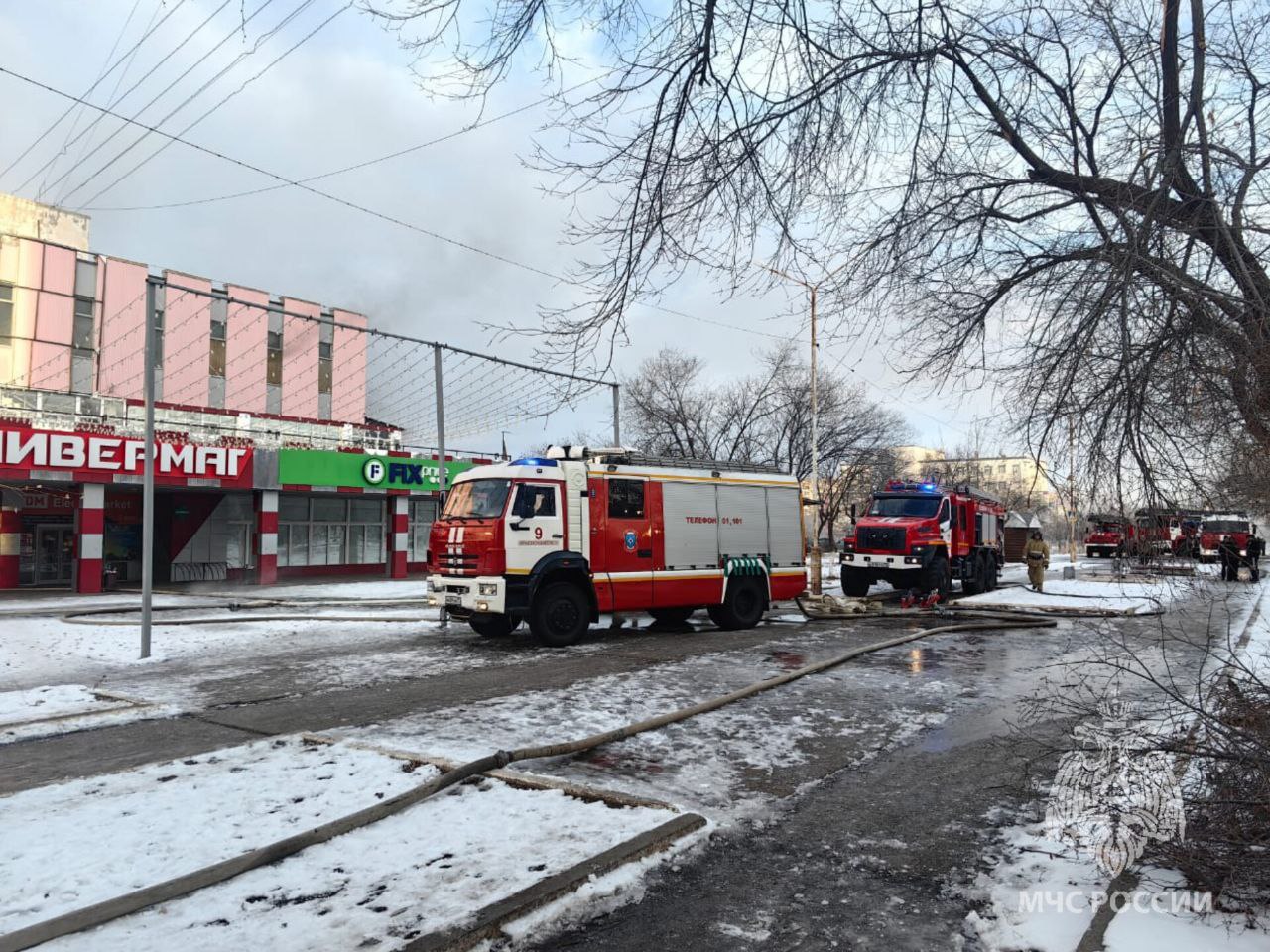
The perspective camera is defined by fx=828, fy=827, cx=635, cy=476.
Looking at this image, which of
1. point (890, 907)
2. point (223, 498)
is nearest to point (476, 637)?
point (890, 907)

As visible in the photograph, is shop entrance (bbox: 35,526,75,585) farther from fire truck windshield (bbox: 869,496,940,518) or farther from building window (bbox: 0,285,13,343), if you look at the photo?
fire truck windshield (bbox: 869,496,940,518)

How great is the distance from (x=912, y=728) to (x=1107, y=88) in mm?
5662

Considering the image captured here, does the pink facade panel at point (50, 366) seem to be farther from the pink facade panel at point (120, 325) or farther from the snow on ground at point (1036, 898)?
the snow on ground at point (1036, 898)

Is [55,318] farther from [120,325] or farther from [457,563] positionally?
[457,563]

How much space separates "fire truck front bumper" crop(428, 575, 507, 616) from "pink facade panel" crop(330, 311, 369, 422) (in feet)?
92.4

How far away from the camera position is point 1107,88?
6082mm

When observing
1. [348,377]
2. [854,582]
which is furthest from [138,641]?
[348,377]

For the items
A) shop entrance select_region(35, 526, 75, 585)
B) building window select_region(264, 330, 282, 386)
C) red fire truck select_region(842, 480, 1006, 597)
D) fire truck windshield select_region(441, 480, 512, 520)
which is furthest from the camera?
building window select_region(264, 330, 282, 386)

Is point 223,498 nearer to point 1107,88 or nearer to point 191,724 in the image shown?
point 191,724

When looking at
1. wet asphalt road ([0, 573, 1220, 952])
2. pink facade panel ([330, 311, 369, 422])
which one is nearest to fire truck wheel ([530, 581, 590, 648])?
wet asphalt road ([0, 573, 1220, 952])

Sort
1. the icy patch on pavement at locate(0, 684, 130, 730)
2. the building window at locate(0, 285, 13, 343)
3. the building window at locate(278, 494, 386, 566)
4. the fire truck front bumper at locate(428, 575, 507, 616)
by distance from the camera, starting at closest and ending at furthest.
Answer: the icy patch on pavement at locate(0, 684, 130, 730)
the fire truck front bumper at locate(428, 575, 507, 616)
the building window at locate(0, 285, 13, 343)
the building window at locate(278, 494, 386, 566)

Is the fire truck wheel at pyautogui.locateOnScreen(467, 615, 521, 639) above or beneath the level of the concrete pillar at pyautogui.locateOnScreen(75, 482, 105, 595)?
beneath

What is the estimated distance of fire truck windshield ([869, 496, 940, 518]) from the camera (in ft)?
73.5

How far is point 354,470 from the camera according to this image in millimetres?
30766
